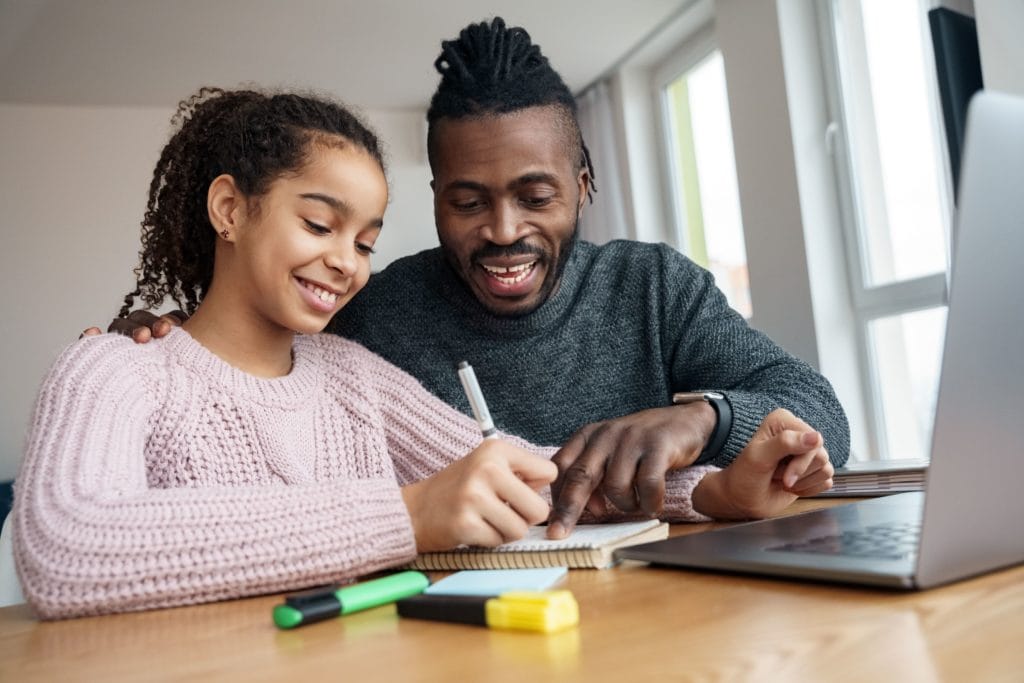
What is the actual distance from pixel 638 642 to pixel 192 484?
64 cm

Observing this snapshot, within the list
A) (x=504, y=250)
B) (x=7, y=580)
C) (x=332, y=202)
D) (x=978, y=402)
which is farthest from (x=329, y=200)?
(x=978, y=402)

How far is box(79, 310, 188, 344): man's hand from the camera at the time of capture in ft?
3.52

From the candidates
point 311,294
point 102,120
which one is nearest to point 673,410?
point 311,294

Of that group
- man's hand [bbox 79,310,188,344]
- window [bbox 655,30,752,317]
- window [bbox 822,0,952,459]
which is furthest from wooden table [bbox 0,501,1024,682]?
window [bbox 655,30,752,317]

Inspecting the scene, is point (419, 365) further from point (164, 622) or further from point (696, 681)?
point (696, 681)

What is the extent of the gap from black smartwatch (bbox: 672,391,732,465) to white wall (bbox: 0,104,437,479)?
12.4 ft

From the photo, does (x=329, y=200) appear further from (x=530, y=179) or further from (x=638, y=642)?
(x=638, y=642)

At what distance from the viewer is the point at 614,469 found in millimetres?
945

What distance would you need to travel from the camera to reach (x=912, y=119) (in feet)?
10.4

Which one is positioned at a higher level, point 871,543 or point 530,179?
point 530,179

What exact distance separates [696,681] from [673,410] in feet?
2.21

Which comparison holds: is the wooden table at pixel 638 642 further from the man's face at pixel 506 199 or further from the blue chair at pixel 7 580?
the man's face at pixel 506 199

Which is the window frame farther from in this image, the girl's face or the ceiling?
the girl's face

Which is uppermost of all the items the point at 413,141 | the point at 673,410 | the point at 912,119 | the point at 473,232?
the point at 413,141
